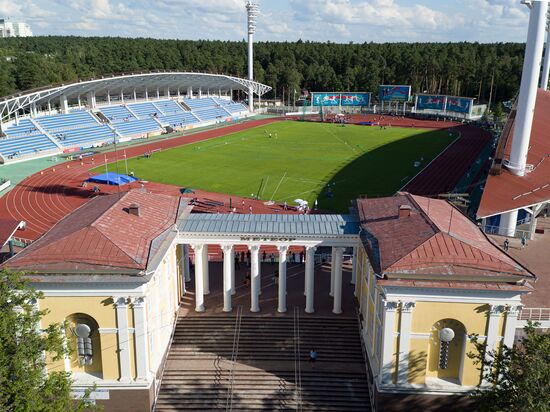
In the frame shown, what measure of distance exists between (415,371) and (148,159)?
61077 mm

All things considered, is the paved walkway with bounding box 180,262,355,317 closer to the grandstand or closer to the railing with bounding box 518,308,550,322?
the railing with bounding box 518,308,550,322

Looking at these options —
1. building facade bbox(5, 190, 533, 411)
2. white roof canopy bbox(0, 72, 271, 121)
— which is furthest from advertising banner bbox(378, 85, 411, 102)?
building facade bbox(5, 190, 533, 411)

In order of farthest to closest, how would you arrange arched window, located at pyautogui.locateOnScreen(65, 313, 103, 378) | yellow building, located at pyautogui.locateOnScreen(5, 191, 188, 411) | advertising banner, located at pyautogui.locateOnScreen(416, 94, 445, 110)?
advertising banner, located at pyautogui.locateOnScreen(416, 94, 445, 110) → arched window, located at pyautogui.locateOnScreen(65, 313, 103, 378) → yellow building, located at pyautogui.locateOnScreen(5, 191, 188, 411)

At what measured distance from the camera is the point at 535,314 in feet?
79.0

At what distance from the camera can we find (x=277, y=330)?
90.8 feet

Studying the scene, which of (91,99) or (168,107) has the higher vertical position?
(91,99)

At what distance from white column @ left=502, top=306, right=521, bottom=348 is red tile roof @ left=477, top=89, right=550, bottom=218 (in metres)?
15.0

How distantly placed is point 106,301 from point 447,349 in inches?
589

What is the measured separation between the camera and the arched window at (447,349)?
21.9 metres

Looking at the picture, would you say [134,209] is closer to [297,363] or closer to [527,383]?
[297,363]

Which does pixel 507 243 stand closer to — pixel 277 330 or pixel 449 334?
pixel 449 334

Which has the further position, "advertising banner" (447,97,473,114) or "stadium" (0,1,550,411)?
"advertising banner" (447,97,473,114)

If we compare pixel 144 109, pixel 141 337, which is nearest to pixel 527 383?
pixel 141 337

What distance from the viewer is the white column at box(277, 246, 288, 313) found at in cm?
2786
